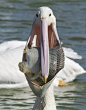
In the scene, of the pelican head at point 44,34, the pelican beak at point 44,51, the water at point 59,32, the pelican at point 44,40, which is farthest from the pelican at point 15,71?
the pelican beak at point 44,51

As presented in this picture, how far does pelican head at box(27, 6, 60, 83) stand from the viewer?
4230 mm

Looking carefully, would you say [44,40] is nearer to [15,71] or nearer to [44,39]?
[44,39]

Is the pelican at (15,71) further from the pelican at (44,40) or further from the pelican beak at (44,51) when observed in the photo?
the pelican beak at (44,51)

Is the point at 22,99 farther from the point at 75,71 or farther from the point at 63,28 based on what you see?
the point at 63,28

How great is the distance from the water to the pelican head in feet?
7.57

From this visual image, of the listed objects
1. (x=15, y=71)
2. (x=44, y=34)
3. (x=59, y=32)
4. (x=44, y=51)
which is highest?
(x=44, y=34)

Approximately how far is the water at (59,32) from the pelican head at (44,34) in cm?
231

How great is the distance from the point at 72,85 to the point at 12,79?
102cm

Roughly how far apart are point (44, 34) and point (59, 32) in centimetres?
685

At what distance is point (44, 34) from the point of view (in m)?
4.32

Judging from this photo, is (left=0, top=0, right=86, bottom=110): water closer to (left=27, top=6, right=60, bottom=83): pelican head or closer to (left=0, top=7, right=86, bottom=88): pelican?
(left=0, top=7, right=86, bottom=88): pelican

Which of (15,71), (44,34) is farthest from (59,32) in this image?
(44,34)

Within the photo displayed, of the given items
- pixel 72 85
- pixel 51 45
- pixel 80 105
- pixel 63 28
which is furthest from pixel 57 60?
pixel 63 28

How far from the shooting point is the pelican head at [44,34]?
423 cm
